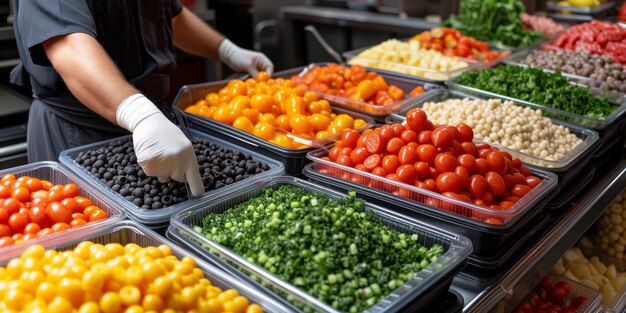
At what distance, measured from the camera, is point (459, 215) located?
1.82 m

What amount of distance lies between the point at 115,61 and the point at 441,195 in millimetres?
1554

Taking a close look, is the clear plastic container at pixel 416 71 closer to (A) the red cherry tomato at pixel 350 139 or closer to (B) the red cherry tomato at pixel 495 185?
(A) the red cherry tomato at pixel 350 139

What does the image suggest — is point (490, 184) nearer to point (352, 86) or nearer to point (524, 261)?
point (524, 261)

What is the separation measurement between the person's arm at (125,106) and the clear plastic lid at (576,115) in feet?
5.80

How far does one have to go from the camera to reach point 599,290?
9.13 ft

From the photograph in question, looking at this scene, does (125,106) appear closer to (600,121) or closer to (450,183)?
(450,183)

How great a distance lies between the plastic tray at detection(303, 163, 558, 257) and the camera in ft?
A: 5.83

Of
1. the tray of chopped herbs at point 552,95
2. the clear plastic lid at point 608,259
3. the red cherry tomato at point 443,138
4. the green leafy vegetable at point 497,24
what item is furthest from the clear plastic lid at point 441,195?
the green leafy vegetable at point 497,24

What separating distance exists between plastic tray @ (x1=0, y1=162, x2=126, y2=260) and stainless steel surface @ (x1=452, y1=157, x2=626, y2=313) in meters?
1.11

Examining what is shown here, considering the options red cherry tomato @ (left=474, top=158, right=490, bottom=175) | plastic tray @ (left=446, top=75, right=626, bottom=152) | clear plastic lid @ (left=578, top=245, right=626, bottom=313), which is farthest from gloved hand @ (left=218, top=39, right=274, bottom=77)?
clear plastic lid @ (left=578, top=245, right=626, bottom=313)

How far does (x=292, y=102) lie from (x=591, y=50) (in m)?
2.41

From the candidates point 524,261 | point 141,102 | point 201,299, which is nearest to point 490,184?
point 524,261

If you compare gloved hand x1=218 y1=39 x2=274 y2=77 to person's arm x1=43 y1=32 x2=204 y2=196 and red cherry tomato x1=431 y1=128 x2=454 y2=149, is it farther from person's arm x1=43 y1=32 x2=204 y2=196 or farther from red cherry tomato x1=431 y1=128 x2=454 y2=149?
red cherry tomato x1=431 y1=128 x2=454 y2=149

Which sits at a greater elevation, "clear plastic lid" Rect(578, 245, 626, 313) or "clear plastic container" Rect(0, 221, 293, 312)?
"clear plastic container" Rect(0, 221, 293, 312)
